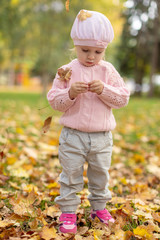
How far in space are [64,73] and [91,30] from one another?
0.32m

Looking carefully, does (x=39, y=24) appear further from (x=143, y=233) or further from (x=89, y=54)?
(x=143, y=233)

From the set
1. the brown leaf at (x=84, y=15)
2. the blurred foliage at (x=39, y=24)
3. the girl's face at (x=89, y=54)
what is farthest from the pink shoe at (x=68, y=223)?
the blurred foliage at (x=39, y=24)

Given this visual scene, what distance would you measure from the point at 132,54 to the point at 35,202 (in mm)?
24351

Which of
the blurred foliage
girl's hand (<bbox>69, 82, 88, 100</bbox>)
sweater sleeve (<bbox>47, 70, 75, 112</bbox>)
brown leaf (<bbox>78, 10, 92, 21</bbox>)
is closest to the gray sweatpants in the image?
sweater sleeve (<bbox>47, 70, 75, 112</bbox>)

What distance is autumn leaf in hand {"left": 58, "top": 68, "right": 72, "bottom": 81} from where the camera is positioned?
6.52 feet

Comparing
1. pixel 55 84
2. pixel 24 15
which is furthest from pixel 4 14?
pixel 55 84

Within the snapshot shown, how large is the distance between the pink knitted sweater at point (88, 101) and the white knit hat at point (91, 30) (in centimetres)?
18

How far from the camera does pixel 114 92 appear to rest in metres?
2.02

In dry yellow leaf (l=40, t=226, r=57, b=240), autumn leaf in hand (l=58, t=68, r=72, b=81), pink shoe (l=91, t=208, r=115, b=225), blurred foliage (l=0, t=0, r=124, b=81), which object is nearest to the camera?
dry yellow leaf (l=40, t=226, r=57, b=240)

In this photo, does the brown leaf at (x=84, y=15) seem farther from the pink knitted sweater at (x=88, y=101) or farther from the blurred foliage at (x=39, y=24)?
the blurred foliage at (x=39, y=24)

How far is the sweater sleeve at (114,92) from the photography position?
2.00 m

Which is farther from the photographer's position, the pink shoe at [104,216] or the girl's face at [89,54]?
the pink shoe at [104,216]

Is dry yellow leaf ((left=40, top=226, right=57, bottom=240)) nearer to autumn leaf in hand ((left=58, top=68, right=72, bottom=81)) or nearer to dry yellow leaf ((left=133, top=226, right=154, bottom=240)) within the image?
dry yellow leaf ((left=133, top=226, right=154, bottom=240))

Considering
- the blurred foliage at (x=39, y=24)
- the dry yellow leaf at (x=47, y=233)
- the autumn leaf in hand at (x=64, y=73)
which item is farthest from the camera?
the blurred foliage at (x=39, y=24)
